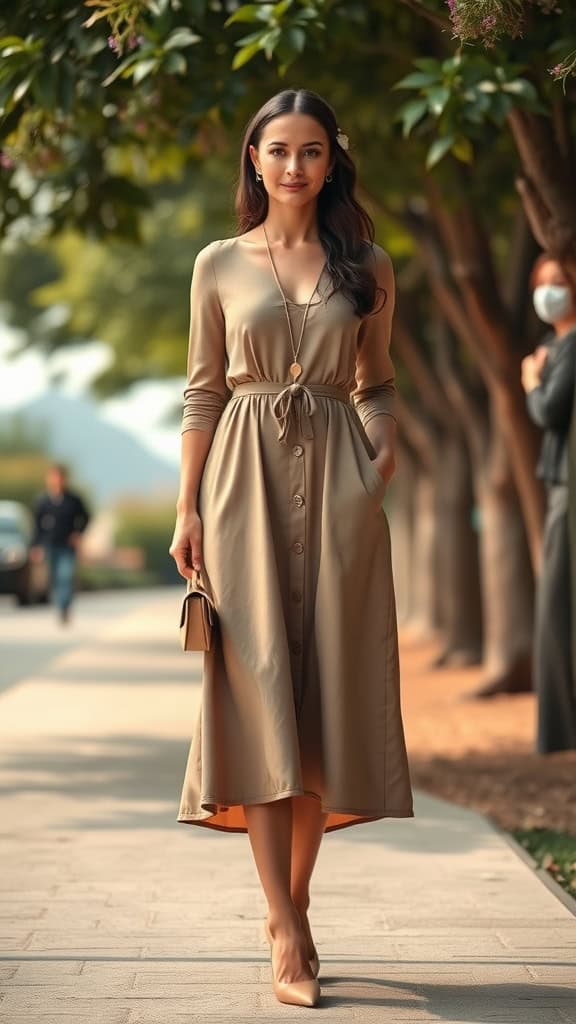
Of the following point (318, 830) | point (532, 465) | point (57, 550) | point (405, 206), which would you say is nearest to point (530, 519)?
point (532, 465)

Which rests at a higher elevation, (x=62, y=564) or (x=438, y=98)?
(x=438, y=98)

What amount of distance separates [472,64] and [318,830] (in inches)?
127

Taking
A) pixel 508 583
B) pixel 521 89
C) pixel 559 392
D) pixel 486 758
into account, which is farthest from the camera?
pixel 508 583

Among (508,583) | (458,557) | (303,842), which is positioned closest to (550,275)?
(303,842)

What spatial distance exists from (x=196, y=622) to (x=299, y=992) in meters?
0.94

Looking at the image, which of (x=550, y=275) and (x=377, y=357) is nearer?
(x=377, y=357)

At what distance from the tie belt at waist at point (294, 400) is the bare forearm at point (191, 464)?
181 mm

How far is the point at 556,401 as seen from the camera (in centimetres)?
811

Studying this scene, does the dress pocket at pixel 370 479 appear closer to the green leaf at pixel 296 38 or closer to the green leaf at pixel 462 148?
the green leaf at pixel 296 38

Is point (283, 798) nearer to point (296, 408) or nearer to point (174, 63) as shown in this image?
point (296, 408)

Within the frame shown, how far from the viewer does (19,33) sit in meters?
7.31

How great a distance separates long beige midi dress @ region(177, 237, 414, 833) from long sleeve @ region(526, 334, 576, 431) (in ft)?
10.8

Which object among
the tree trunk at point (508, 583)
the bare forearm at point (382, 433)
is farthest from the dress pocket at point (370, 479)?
the tree trunk at point (508, 583)

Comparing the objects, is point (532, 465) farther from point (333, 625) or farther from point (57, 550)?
point (57, 550)
